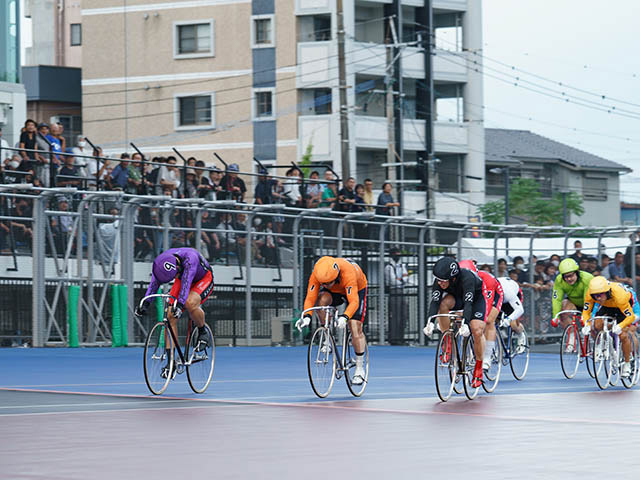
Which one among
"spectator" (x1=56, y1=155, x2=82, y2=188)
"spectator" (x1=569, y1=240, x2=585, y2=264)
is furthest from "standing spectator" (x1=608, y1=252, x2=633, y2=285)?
"spectator" (x1=56, y1=155, x2=82, y2=188)

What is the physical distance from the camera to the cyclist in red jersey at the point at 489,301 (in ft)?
54.1

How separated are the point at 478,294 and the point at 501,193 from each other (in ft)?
220

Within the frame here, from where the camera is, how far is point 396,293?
30594 millimetres

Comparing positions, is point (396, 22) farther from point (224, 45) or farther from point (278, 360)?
point (278, 360)

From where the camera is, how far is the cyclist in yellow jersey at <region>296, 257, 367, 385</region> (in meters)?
15.6

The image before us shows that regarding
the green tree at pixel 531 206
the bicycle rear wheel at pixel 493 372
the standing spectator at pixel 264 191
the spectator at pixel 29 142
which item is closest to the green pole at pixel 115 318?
the spectator at pixel 29 142

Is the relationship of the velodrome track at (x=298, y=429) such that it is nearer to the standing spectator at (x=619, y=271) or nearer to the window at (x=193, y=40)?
the standing spectator at (x=619, y=271)

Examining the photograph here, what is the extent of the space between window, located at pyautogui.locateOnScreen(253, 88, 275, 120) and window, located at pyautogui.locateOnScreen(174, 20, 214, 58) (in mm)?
2917

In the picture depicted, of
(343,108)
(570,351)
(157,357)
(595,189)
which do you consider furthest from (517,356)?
(595,189)

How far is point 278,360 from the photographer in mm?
23922

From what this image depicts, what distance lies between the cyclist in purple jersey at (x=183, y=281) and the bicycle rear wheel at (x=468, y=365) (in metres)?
3.04

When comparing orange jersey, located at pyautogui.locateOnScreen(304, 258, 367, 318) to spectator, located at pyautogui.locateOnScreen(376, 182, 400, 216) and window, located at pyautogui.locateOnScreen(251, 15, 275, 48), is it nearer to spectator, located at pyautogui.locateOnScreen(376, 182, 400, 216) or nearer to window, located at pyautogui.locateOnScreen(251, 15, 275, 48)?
spectator, located at pyautogui.locateOnScreen(376, 182, 400, 216)

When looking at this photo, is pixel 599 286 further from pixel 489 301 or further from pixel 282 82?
pixel 282 82

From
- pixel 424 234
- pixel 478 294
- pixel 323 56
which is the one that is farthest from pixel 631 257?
pixel 323 56
